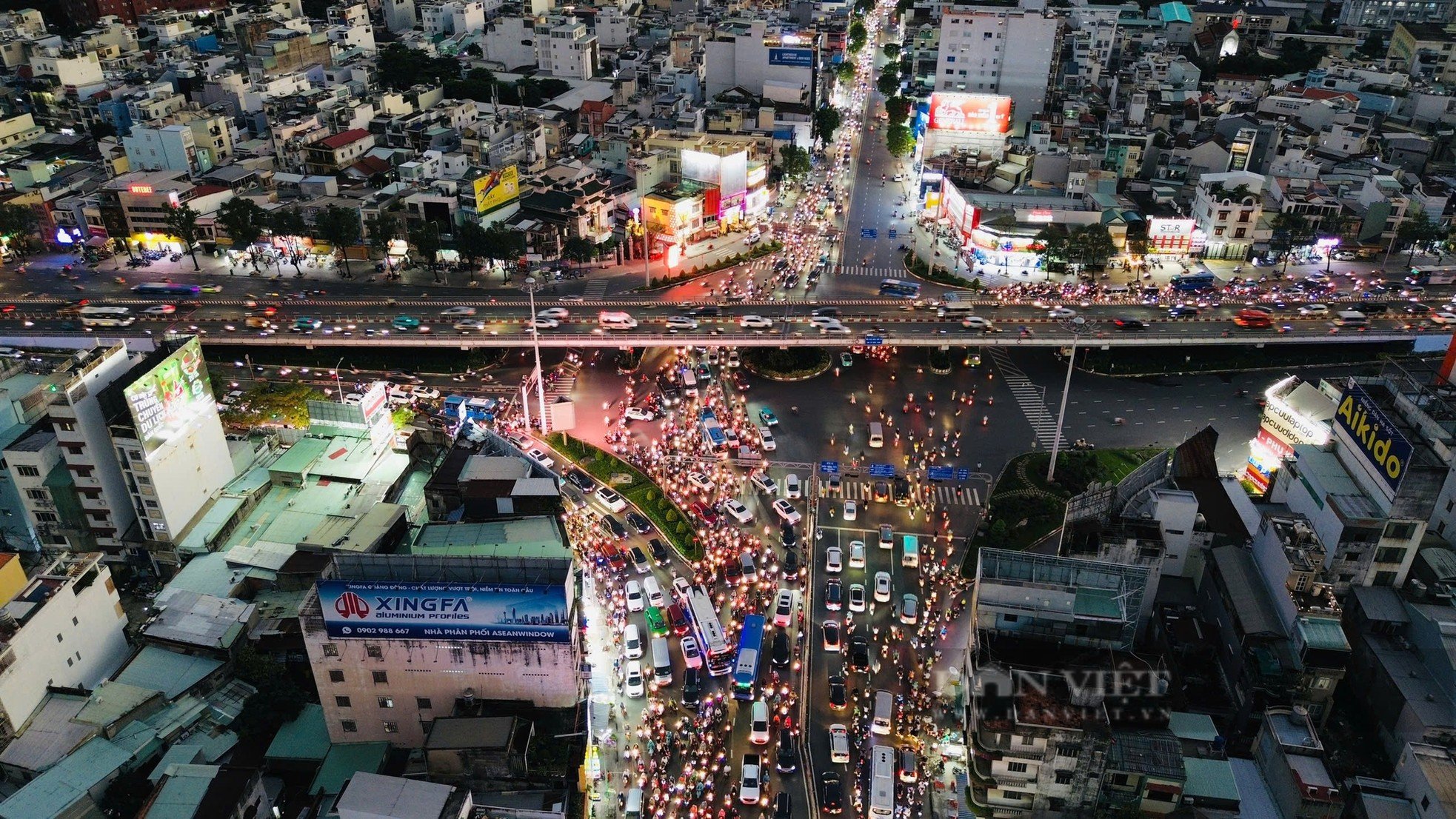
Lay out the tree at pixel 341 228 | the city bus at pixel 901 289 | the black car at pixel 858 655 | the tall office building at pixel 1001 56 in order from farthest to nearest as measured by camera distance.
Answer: the tall office building at pixel 1001 56
the tree at pixel 341 228
the city bus at pixel 901 289
the black car at pixel 858 655

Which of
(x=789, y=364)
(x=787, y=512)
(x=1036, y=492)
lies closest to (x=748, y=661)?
(x=787, y=512)

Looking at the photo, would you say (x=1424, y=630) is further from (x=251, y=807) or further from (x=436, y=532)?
(x=251, y=807)

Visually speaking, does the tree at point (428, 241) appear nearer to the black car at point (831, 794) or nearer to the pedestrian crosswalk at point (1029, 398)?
the pedestrian crosswalk at point (1029, 398)

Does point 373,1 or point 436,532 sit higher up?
point 373,1

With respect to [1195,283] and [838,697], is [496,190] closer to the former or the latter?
[838,697]

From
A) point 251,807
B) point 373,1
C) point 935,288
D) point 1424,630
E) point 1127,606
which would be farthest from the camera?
point 373,1

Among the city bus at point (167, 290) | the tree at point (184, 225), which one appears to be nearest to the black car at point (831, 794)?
the city bus at point (167, 290)

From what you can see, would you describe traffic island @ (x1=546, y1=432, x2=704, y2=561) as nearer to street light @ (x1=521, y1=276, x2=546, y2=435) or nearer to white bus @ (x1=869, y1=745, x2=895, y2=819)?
street light @ (x1=521, y1=276, x2=546, y2=435)

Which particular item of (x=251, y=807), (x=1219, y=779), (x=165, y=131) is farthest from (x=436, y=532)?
(x=165, y=131)
